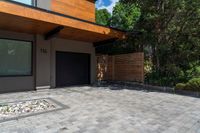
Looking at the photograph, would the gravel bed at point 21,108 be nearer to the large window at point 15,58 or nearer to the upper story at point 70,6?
the large window at point 15,58

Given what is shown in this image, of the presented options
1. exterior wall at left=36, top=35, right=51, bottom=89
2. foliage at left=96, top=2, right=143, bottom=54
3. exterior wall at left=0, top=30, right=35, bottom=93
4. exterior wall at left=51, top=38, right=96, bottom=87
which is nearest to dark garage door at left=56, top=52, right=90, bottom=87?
exterior wall at left=51, top=38, right=96, bottom=87

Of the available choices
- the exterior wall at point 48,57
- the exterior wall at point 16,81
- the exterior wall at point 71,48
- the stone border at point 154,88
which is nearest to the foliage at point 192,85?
the stone border at point 154,88

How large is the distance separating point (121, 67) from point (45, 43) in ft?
16.2

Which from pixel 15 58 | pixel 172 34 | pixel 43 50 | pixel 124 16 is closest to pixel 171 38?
pixel 172 34

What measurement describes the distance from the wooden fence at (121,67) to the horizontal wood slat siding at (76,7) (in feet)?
9.81

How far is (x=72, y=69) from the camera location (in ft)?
35.0

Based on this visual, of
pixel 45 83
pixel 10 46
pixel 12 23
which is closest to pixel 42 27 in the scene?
pixel 12 23

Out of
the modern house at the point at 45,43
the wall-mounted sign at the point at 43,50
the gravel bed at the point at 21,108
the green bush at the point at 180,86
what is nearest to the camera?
the gravel bed at the point at 21,108

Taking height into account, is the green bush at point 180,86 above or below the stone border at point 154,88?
above

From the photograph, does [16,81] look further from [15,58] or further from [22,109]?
[22,109]

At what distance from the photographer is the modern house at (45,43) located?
264 inches

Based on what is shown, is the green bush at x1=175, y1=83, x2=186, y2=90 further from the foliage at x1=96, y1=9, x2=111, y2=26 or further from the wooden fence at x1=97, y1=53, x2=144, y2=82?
the foliage at x1=96, y1=9, x2=111, y2=26

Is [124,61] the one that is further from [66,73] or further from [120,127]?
[120,127]

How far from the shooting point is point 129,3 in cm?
1105
